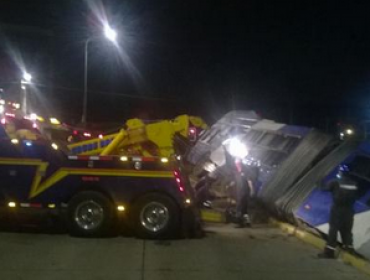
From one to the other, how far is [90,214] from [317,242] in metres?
4.09

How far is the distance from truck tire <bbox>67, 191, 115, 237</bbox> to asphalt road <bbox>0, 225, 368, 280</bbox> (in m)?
0.22

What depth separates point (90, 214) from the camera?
11.2 m

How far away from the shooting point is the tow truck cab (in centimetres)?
1120

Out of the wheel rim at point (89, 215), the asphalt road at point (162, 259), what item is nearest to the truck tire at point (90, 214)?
the wheel rim at point (89, 215)

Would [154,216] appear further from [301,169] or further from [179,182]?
[301,169]

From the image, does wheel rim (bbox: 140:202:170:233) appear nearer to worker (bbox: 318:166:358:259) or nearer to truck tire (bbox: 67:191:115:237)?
truck tire (bbox: 67:191:115:237)

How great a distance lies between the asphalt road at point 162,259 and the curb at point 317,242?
14cm

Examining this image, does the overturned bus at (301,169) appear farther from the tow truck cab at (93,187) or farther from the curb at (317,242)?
the tow truck cab at (93,187)

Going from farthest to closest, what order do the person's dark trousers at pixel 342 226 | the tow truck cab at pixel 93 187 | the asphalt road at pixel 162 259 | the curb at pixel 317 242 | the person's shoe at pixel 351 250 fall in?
1. the tow truck cab at pixel 93 187
2. the person's dark trousers at pixel 342 226
3. the person's shoe at pixel 351 250
4. the curb at pixel 317 242
5. the asphalt road at pixel 162 259

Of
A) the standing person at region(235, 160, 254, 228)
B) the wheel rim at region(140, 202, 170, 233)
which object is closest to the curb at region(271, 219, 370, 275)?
the standing person at region(235, 160, 254, 228)

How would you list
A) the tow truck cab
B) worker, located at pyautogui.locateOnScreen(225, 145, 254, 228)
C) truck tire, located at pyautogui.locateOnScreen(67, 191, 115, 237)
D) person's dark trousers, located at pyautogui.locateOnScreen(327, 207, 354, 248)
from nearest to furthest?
person's dark trousers, located at pyautogui.locateOnScreen(327, 207, 354, 248) → truck tire, located at pyautogui.locateOnScreen(67, 191, 115, 237) → the tow truck cab → worker, located at pyautogui.locateOnScreen(225, 145, 254, 228)

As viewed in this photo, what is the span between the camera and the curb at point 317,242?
9.04m

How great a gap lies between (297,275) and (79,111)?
5481 cm

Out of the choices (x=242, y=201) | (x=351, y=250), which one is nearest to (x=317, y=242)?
(x=351, y=250)
